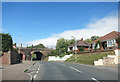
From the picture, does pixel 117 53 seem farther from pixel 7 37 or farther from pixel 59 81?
pixel 7 37

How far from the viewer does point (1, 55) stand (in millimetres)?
29516

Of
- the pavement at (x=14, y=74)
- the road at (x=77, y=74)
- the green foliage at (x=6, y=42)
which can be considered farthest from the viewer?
the green foliage at (x=6, y=42)

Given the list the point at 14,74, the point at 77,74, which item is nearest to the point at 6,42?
the point at 14,74

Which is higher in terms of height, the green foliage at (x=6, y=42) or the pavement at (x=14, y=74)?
the green foliage at (x=6, y=42)

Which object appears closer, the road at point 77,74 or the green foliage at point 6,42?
the road at point 77,74

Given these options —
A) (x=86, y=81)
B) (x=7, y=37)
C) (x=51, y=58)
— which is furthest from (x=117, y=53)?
(x=51, y=58)

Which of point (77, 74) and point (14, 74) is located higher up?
point (14, 74)

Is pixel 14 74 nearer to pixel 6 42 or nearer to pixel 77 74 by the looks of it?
pixel 77 74

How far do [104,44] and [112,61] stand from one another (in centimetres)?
2460

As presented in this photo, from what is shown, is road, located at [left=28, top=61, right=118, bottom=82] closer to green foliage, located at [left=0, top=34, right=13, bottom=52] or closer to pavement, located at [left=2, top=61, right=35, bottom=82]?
pavement, located at [left=2, top=61, right=35, bottom=82]

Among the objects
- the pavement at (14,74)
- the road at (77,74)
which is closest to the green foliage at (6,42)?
the pavement at (14,74)

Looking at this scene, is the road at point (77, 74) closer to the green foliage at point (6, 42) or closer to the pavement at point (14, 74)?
the pavement at point (14, 74)

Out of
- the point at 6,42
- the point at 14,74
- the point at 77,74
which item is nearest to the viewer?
the point at 14,74

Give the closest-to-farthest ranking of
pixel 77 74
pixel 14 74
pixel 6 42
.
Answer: pixel 14 74
pixel 77 74
pixel 6 42
